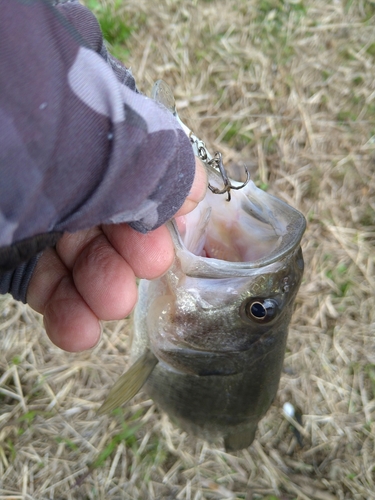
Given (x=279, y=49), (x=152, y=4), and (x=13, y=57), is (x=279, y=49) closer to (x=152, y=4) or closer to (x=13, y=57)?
(x=152, y=4)

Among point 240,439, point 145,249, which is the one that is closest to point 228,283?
point 145,249

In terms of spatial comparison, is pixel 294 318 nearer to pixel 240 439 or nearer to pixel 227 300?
pixel 240 439

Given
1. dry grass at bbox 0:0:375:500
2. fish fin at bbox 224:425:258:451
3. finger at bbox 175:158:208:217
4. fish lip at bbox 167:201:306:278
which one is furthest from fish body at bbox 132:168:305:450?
dry grass at bbox 0:0:375:500

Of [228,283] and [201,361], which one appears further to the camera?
[201,361]

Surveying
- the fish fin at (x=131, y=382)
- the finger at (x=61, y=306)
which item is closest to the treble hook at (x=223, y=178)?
the finger at (x=61, y=306)

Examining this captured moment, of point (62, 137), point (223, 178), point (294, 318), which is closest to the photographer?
point (62, 137)

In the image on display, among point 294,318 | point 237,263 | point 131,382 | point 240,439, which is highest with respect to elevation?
point 237,263

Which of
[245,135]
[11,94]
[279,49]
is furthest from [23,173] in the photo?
[279,49]
